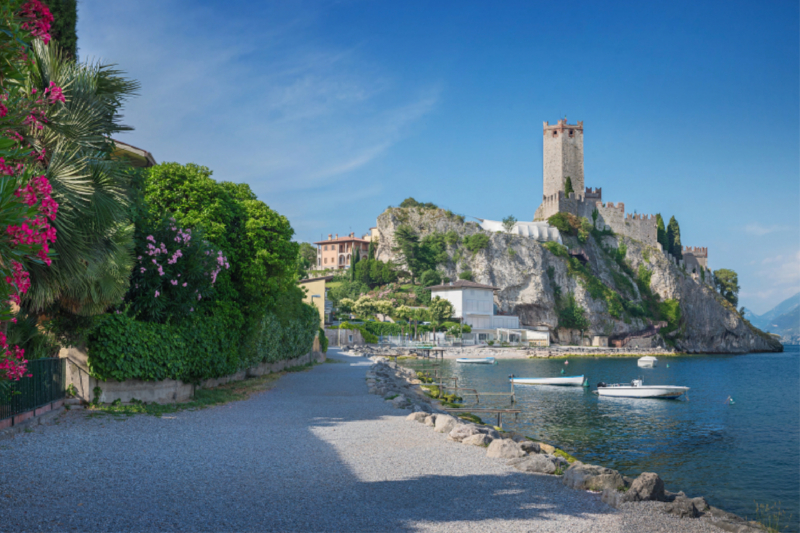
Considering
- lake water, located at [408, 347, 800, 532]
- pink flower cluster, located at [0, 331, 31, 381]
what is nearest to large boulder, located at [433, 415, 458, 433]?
lake water, located at [408, 347, 800, 532]

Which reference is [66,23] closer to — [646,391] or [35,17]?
[35,17]

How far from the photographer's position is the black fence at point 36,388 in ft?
31.5

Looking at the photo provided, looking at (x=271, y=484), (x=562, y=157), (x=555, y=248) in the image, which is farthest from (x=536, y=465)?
(x=562, y=157)

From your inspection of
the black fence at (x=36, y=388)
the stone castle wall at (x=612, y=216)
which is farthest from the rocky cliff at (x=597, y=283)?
the black fence at (x=36, y=388)

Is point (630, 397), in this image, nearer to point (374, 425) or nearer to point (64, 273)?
point (374, 425)

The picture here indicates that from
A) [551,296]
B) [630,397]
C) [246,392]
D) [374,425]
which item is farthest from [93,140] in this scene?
[551,296]

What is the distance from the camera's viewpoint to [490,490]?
7.28 m

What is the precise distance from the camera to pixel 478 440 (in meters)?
10.4

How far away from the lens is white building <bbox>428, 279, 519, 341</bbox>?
3305 inches

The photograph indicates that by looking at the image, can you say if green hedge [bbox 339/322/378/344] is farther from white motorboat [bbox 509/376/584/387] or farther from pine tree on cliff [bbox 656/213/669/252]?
pine tree on cliff [bbox 656/213/669/252]

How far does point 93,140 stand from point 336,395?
1137 cm

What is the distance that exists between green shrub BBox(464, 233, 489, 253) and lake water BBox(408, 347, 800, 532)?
57.4 m

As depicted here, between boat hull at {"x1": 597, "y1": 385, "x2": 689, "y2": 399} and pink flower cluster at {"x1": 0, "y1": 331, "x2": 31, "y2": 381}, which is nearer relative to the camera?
pink flower cluster at {"x1": 0, "y1": 331, "x2": 31, "y2": 381}

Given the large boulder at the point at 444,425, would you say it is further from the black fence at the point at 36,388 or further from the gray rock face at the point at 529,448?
the black fence at the point at 36,388
